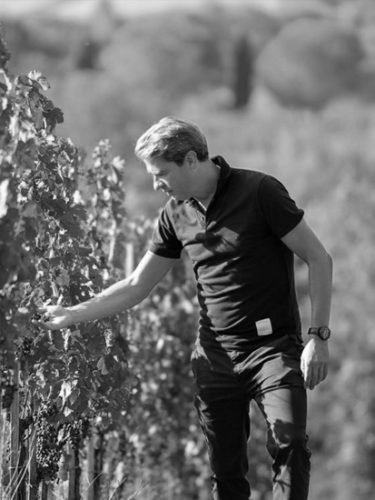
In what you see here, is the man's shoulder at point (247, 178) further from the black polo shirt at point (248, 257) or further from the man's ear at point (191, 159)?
the man's ear at point (191, 159)

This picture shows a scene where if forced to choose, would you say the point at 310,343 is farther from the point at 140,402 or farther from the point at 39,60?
the point at 39,60

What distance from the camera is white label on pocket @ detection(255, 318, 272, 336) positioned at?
13.1 ft

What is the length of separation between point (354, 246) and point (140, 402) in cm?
2518

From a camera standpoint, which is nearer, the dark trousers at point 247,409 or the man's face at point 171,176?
the dark trousers at point 247,409

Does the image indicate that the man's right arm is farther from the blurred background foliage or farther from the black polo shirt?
the blurred background foliage

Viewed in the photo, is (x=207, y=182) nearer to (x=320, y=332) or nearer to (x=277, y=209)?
(x=277, y=209)

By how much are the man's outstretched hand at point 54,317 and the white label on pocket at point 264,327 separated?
63cm

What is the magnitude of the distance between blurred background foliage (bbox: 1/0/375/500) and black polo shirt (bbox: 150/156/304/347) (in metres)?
21.6

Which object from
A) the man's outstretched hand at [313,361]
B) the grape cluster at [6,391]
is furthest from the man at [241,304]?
the grape cluster at [6,391]

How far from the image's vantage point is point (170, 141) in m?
3.94

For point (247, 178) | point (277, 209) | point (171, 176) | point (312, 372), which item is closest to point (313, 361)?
point (312, 372)

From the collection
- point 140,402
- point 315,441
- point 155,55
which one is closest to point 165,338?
point 140,402

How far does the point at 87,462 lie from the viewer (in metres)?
5.37

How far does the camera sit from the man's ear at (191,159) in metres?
3.99
